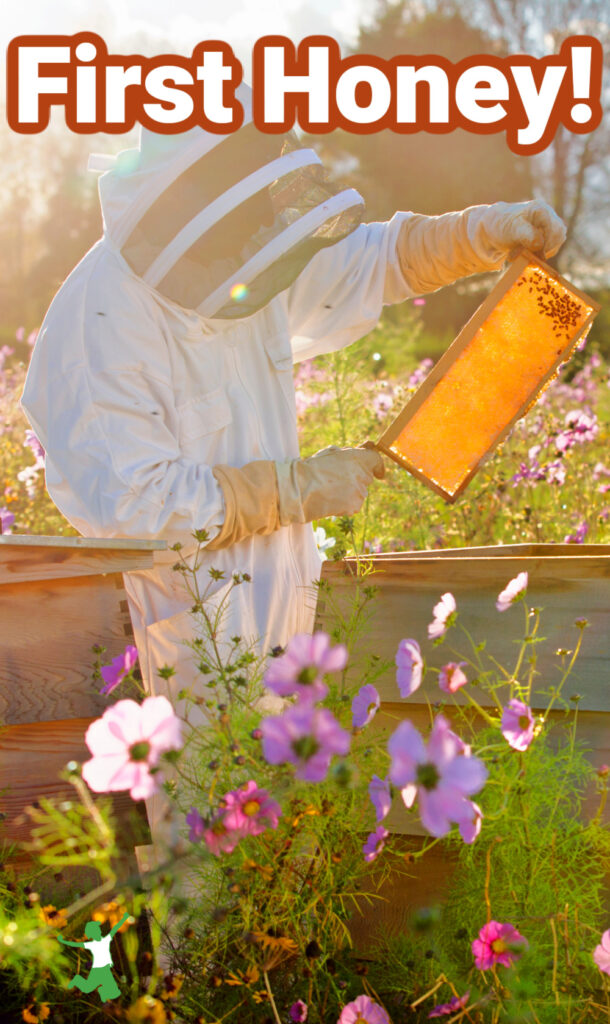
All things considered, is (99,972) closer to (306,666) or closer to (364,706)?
(364,706)

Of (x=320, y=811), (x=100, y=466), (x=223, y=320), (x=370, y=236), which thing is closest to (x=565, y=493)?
(x=370, y=236)

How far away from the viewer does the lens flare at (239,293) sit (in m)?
2.37

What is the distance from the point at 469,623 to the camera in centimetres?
232

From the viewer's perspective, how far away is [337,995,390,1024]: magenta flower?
5.26 feet

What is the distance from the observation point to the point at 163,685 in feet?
7.80

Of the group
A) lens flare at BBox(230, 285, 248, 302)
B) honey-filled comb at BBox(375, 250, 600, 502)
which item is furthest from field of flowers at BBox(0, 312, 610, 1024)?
lens flare at BBox(230, 285, 248, 302)

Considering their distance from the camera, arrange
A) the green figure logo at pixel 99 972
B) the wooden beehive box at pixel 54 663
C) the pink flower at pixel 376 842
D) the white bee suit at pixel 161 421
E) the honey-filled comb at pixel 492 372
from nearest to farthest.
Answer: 1. the pink flower at pixel 376 842
2. the green figure logo at pixel 99 972
3. the wooden beehive box at pixel 54 663
4. the white bee suit at pixel 161 421
5. the honey-filled comb at pixel 492 372

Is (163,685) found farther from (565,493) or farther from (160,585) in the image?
(565,493)

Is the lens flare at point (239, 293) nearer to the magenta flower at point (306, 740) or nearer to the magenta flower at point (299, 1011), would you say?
the magenta flower at point (306, 740)

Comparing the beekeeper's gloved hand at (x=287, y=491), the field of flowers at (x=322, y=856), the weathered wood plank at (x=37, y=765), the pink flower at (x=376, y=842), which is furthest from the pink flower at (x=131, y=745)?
the beekeeper's gloved hand at (x=287, y=491)

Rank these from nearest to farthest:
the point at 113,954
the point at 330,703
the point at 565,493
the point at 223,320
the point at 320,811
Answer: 1. the point at 320,811
2. the point at 330,703
3. the point at 113,954
4. the point at 223,320
5. the point at 565,493

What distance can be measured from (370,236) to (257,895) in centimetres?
209

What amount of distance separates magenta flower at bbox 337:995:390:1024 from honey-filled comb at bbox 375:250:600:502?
1396 millimetres

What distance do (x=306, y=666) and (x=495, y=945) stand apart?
67cm
